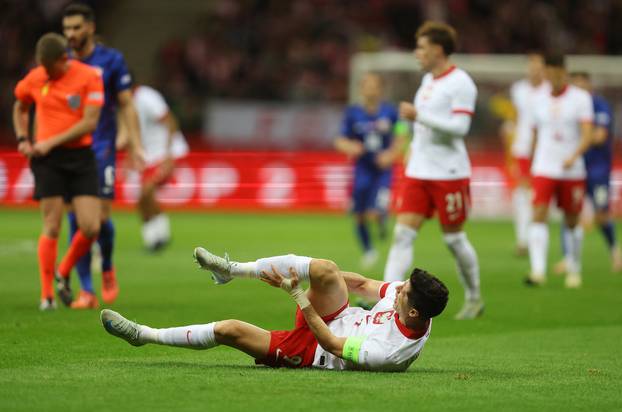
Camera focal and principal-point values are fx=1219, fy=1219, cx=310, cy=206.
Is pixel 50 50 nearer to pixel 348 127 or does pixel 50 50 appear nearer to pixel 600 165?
pixel 348 127

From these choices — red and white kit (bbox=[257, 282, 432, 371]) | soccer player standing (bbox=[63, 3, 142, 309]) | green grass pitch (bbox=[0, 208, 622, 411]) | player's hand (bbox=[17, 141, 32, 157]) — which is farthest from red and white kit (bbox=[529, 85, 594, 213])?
red and white kit (bbox=[257, 282, 432, 371])

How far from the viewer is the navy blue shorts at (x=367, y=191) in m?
16.8

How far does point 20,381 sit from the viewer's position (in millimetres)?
7172

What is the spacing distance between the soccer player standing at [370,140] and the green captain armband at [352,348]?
9.10m

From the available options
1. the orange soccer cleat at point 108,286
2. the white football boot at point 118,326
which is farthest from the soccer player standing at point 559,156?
the white football boot at point 118,326

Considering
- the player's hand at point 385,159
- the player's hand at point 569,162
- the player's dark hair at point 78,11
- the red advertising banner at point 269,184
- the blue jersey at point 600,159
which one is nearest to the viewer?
the player's dark hair at point 78,11

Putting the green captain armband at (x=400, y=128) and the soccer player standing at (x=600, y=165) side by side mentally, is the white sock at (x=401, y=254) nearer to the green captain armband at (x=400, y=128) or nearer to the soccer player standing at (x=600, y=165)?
the soccer player standing at (x=600, y=165)

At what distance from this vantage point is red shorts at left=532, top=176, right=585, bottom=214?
13.9 m

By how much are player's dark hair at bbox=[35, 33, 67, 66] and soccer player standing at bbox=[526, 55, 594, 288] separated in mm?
5796

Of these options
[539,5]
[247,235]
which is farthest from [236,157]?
[539,5]

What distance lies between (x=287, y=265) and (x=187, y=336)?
0.80 meters

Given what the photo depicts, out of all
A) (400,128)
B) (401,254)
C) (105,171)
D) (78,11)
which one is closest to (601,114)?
(400,128)

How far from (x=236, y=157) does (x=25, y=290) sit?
43.7 feet

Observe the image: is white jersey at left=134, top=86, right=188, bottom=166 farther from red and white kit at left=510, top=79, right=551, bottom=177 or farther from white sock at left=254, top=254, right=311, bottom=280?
white sock at left=254, top=254, right=311, bottom=280
